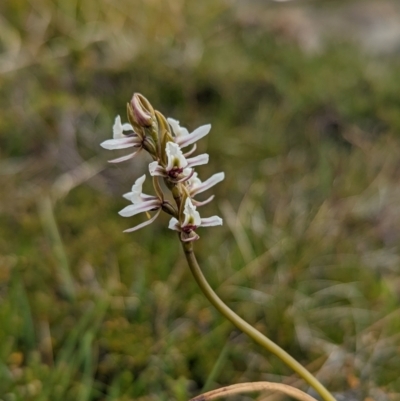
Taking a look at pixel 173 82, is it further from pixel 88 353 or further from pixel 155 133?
pixel 155 133

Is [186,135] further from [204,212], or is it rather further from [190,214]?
[204,212]

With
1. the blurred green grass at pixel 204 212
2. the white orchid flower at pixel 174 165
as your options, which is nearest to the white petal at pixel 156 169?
the white orchid flower at pixel 174 165

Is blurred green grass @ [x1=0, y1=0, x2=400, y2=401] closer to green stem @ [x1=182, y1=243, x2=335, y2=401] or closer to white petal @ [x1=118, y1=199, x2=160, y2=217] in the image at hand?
green stem @ [x1=182, y1=243, x2=335, y2=401]

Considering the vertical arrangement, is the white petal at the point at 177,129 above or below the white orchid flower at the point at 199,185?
above

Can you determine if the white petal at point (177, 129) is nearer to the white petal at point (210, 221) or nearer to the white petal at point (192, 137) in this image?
the white petal at point (192, 137)

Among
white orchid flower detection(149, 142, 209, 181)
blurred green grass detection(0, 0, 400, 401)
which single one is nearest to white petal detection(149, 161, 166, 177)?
white orchid flower detection(149, 142, 209, 181)

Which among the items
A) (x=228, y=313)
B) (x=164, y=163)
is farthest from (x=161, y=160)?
(x=228, y=313)
